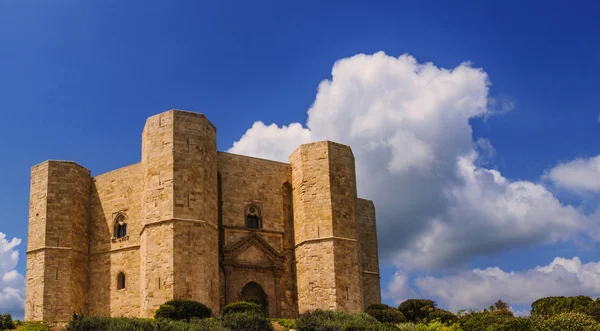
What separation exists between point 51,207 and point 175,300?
1043 cm

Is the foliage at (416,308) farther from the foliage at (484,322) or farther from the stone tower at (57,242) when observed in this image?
the stone tower at (57,242)

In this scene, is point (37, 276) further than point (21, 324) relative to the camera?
Yes

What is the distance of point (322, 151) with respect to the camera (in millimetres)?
35344

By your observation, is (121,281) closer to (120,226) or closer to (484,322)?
(120,226)

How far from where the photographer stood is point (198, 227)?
103 ft

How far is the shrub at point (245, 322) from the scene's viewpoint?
85.4 feet

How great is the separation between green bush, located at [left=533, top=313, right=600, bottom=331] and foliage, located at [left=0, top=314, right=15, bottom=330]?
64.2 ft

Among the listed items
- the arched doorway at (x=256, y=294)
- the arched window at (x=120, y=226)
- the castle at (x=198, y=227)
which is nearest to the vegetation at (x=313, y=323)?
the castle at (x=198, y=227)

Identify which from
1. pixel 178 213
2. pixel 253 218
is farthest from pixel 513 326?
pixel 178 213

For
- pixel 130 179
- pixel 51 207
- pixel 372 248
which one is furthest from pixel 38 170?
pixel 372 248

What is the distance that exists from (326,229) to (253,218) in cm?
390

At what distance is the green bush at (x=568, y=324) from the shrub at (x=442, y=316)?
18.7 feet

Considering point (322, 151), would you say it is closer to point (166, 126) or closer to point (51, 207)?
point (166, 126)

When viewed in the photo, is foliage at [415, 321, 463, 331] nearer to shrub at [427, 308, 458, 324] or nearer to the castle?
shrub at [427, 308, 458, 324]
